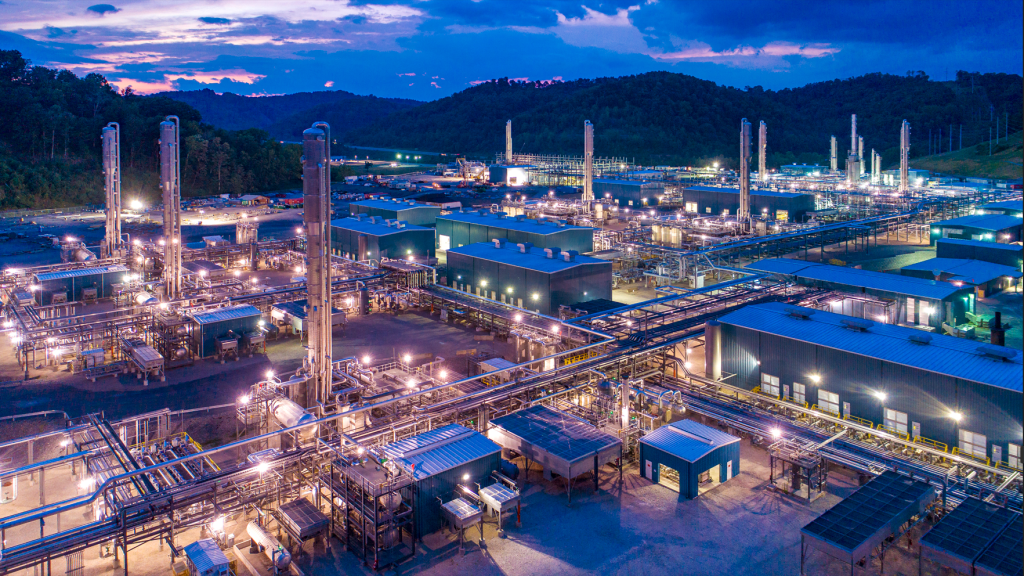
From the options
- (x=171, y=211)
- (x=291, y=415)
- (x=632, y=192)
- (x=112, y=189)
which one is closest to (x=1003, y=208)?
(x=632, y=192)

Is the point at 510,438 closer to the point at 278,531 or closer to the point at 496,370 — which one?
the point at 496,370

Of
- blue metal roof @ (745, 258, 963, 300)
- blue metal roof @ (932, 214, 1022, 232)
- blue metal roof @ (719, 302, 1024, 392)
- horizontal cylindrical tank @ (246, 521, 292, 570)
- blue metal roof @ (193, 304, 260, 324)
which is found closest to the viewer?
horizontal cylindrical tank @ (246, 521, 292, 570)

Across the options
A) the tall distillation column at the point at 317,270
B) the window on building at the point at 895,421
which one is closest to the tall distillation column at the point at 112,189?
the tall distillation column at the point at 317,270

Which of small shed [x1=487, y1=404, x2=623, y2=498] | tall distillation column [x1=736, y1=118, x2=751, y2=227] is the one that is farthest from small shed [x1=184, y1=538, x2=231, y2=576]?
tall distillation column [x1=736, y1=118, x2=751, y2=227]

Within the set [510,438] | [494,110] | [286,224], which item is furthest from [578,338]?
[494,110]

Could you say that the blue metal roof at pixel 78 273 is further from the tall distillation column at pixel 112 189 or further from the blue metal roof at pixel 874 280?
the blue metal roof at pixel 874 280

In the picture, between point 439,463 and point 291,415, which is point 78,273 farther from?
point 439,463

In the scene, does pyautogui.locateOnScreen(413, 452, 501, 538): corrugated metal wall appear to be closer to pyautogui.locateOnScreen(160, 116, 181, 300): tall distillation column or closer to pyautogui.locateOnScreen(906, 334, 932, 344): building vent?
pyautogui.locateOnScreen(906, 334, 932, 344): building vent

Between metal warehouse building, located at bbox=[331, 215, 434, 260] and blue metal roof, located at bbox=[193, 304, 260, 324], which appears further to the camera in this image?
metal warehouse building, located at bbox=[331, 215, 434, 260]
